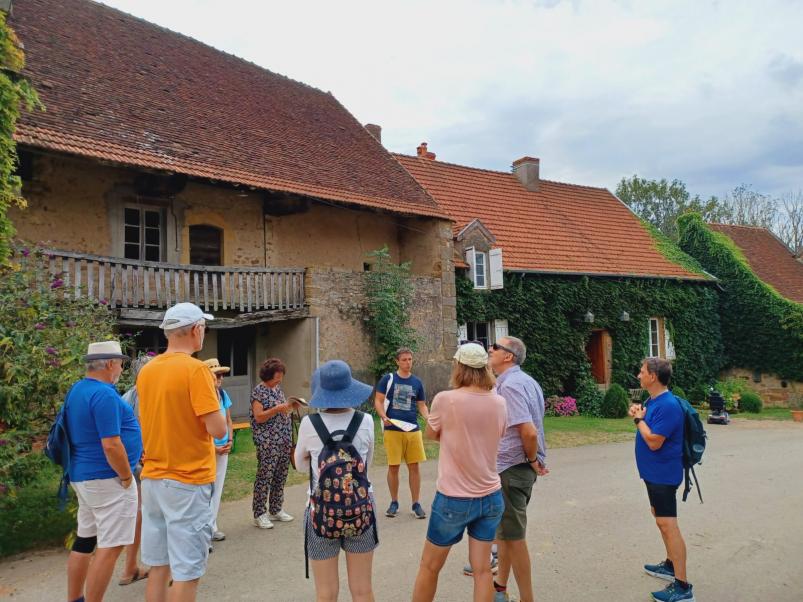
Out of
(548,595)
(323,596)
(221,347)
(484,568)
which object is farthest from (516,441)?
(221,347)

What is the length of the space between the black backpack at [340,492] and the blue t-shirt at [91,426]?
1439 millimetres

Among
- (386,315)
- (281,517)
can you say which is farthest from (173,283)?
(281,517)

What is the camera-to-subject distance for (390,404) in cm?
603

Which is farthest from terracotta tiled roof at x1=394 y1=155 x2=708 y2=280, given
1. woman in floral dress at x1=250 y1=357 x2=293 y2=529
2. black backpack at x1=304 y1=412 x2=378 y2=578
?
black backpack at x1=304 y1=412 x2=378 y2=578

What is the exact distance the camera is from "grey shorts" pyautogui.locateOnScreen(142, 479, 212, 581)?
317 cm

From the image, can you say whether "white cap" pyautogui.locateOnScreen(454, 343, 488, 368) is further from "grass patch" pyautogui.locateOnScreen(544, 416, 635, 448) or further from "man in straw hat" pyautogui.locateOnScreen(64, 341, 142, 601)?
"grass patch" pyautogui.locateOnScreen(544, 416, 635, 448)

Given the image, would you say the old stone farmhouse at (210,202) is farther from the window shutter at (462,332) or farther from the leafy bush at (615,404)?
the leafy bush at (615,404)

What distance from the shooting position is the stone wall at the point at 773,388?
65.0 feet

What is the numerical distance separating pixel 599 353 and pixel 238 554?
637 inches

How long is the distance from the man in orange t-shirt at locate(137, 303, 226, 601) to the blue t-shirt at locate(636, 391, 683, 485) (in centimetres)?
289

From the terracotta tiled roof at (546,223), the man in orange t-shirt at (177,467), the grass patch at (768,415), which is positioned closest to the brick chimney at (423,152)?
the terracotta tiled roof at (546,223)

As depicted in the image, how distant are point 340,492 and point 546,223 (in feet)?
59.5

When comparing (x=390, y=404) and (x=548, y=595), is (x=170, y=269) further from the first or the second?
(x=548, y=595)

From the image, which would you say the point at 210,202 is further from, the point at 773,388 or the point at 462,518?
the point at 773,388
